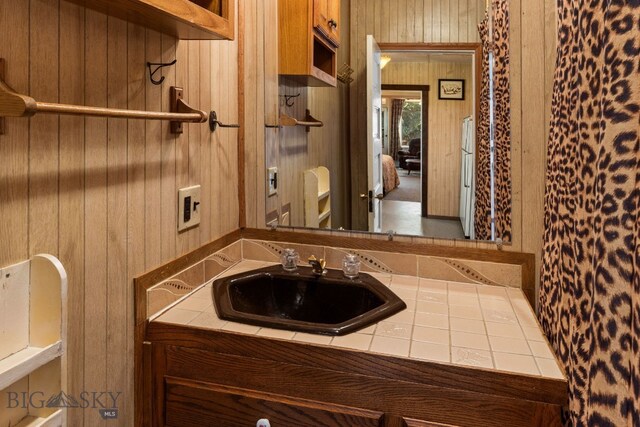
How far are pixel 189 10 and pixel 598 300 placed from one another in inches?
37.6

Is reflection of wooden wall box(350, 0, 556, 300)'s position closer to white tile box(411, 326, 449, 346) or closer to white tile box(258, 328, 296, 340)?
white tile box(411, 326, 449, 346)

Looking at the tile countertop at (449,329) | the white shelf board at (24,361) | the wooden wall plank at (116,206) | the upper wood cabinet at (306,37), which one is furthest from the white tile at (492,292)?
the white shelf board at (24,361)

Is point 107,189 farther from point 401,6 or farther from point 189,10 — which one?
point 401,6

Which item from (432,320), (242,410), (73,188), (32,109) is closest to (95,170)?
(73,188)

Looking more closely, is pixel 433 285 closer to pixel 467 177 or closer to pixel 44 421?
pixel 467 177

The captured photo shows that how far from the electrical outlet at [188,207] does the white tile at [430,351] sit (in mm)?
712

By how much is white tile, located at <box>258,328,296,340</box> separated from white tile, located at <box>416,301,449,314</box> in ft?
1.24

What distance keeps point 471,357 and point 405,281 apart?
1.61 ft

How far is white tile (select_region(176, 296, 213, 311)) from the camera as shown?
123 cm

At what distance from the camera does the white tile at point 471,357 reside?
946 mm

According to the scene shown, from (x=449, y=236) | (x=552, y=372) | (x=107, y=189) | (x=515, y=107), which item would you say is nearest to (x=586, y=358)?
(x=552, y=372)

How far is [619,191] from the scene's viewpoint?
0.61 metres

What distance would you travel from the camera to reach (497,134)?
55.7 inches

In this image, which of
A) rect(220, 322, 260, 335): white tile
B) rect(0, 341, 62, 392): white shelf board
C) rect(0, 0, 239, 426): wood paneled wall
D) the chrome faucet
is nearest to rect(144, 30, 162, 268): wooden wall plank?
rect(0, 0, 239, 426): wood paneled wall
